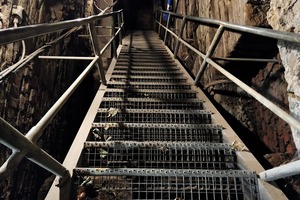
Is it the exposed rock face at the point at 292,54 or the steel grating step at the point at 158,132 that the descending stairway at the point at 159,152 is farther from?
the exposed rock face at the point at 292,54

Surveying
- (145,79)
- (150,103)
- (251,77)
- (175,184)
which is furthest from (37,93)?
(251,77)

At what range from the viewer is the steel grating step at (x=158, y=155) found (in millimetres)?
1806

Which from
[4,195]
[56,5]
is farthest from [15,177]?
[56,5]

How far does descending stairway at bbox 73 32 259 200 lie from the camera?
1.53 m

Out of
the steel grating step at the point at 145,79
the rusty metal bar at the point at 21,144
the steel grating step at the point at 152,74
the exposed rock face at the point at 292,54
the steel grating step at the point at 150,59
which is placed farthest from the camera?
the steel grating step at the point at 150,59

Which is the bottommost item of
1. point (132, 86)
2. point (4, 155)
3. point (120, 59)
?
point (4, 155)

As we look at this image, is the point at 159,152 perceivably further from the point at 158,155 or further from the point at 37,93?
the point at 37,93

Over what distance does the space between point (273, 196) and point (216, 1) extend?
2709 millimetres

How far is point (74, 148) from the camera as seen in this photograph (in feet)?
5.67

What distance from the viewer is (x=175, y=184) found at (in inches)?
62.8

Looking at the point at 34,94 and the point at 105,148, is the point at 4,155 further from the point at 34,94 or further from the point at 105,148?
the point at 105,148

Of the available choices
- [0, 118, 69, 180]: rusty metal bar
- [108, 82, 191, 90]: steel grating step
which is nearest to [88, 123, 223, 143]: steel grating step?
[0, 118, 69, 180]: rusty metal bar

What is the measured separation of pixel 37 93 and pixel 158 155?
2759 mm

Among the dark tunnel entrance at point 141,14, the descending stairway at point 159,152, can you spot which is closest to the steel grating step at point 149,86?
the descending stairway at point 159,152
